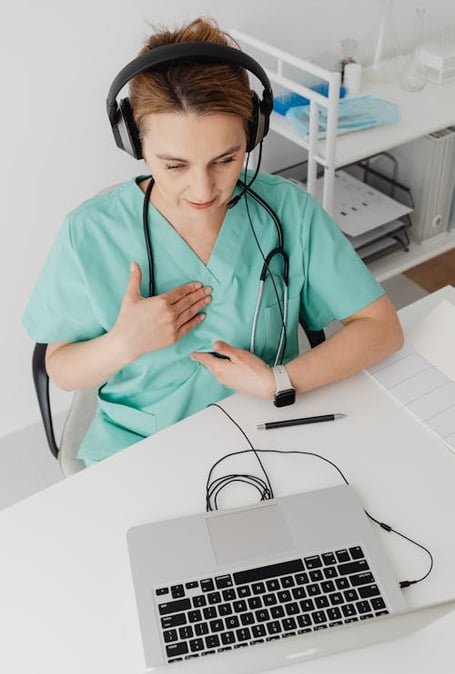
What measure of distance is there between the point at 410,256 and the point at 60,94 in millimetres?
1117

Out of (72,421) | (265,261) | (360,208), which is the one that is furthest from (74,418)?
(360,208)

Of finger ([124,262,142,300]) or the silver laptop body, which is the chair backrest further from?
the silver laptop body

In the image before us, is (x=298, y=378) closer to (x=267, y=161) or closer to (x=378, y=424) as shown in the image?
(x=378, y=424)

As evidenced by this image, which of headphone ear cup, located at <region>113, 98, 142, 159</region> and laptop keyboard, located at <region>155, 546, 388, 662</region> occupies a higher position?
headphone ear cup, located at <region>113, 98, 142, 159</region>

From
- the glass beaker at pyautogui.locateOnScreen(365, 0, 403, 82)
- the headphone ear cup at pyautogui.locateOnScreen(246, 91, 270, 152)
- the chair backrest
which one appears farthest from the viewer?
the glass beaker at pyautogui.locateOnScreen(365, 0, 403, 82)

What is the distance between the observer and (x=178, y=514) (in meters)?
0.92

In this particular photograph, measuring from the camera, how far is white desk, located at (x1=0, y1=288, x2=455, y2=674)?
78cm

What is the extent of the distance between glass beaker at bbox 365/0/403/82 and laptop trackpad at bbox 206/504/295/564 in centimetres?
153

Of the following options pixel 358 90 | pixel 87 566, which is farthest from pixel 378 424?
pixel 358 90

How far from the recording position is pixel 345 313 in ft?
3.84

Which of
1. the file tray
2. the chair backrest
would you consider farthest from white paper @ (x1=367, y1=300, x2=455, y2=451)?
the file tray

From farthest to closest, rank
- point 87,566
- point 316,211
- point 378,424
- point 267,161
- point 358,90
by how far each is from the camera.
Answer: point 267,161 < point 358,90 < point 316,211 < point 378,424 < point 87,566

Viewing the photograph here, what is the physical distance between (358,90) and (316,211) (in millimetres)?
949

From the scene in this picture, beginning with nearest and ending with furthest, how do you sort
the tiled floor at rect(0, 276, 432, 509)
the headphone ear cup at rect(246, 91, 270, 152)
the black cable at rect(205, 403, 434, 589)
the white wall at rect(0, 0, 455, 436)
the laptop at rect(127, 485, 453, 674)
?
the laptop at rect(127, 485, 453, 674) → the black cable at rect(205, 403, 434, 589) → the headphone ear cup at rect(246, 91, 270, 152) → the white wall at rect(0, 0, 455, 436) → the tiled floor at rect(0, 276, 432, 509)
